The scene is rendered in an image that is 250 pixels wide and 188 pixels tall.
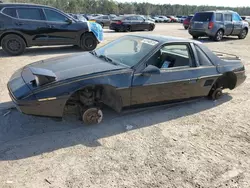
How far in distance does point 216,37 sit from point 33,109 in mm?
13859

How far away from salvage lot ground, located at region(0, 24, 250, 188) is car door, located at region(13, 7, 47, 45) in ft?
15.2

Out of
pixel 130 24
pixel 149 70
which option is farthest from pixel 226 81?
pixel 130 24

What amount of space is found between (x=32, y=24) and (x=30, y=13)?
426 mm

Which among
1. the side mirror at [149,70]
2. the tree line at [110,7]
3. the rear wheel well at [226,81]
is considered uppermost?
the tree line at [110,7]

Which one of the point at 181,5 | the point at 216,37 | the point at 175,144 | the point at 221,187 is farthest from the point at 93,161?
the point at 181,5

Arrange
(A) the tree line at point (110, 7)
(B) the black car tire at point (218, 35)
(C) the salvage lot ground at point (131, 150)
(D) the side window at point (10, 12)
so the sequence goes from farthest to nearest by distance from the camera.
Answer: (A) the tree line at point (110, 7), (B) the black car tire at point (218, 35), (D) the side window at point (10, 12), (C) the salvage lot ground at point (131, 150)

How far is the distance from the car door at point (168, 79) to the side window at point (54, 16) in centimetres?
599

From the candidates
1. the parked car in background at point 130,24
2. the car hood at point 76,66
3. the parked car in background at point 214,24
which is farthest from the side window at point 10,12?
the parked car in background at point 130,24

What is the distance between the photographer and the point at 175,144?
3.23 meters

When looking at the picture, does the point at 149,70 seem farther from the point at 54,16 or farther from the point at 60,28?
the point at 54,16

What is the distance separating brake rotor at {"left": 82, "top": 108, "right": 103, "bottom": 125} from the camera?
345 cm

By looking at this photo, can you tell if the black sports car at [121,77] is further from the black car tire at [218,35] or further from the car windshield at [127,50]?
the black car tire at [218,35]

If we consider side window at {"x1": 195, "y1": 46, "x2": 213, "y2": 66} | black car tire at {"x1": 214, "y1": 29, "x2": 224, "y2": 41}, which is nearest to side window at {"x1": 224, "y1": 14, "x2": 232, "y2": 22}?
black car tire at {"x1": 214, "y1": 29, "x2": 224, "y2": 41}

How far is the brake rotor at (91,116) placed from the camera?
136 inches
